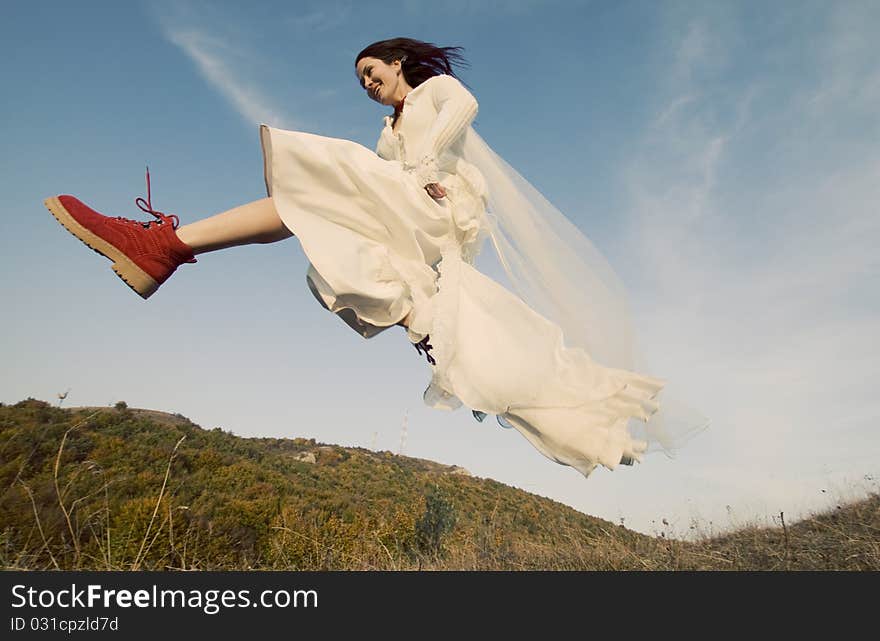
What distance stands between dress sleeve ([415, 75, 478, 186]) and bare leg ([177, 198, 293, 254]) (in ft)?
2.15

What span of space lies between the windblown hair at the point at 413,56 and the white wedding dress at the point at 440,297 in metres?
0.40

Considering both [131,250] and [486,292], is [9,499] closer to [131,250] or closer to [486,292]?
[131,250]

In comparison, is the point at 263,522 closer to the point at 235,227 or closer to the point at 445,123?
the point at 235,227

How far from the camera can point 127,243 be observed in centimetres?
213

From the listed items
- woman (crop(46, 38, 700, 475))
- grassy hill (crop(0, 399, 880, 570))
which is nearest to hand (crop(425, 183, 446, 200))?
woman (crop(46, 38, 700, 475))

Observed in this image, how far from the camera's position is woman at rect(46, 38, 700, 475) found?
2109 mm

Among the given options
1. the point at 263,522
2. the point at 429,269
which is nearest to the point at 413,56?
the point at 429,269

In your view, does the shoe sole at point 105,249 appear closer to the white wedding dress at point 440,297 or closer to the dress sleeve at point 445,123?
the white wedding dress at point 440,297

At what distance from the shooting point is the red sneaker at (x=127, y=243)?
6.91 feet

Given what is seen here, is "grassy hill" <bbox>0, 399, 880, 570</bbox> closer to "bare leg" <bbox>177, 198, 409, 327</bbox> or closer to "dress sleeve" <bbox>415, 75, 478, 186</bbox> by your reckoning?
"bare leg" <bbox>177, 198, 409, 327</bbox>

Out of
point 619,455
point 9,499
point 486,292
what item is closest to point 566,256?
point 486,292

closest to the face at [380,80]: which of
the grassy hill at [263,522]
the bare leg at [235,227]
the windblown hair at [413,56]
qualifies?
the windblown hair at [413,56]

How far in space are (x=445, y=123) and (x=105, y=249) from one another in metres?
1.48
